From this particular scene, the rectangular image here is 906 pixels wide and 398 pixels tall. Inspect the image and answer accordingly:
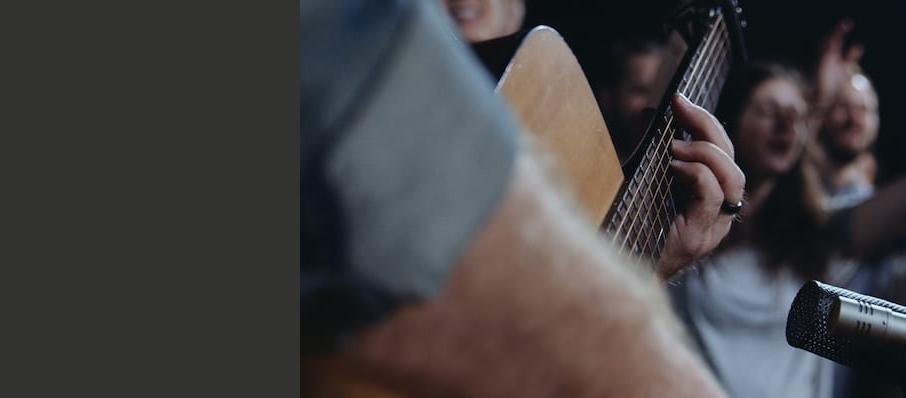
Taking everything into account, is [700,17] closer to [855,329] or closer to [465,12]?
[465,12]

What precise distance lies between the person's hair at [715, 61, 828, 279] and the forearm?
724 mm

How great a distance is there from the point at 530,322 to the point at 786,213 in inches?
40.5

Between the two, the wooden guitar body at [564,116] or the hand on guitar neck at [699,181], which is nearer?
the wooden guitar body at [564,116]

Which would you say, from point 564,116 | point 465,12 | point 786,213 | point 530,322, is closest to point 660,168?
point 564,116

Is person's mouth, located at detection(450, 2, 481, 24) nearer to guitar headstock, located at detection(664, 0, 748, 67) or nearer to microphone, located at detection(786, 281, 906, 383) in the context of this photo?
guitar headstock, located at detection(664, 0, 748, 67)

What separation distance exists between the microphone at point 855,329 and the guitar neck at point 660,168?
0.13 m

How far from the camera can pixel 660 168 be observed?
79 cm

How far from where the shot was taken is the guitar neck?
0.72m

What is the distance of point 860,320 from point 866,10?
0.92 metres

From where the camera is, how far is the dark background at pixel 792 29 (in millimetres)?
1097

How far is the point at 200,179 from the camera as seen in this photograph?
0.59m

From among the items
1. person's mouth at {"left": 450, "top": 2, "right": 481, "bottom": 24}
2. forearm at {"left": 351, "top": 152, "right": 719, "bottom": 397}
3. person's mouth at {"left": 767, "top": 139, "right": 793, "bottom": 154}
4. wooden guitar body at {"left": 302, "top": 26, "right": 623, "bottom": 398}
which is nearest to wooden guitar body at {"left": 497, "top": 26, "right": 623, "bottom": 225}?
wooden guitar body at {"left": 302, "top": 26, "right": 623, "bottom": 398}

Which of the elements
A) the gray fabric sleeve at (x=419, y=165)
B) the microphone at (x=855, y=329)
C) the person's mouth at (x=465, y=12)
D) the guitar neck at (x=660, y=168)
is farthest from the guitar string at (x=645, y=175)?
the gray fabric sleeve at (x=419, y=165)

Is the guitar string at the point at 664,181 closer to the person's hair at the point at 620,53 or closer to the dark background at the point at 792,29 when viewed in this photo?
the dark background at the point at 792,29
